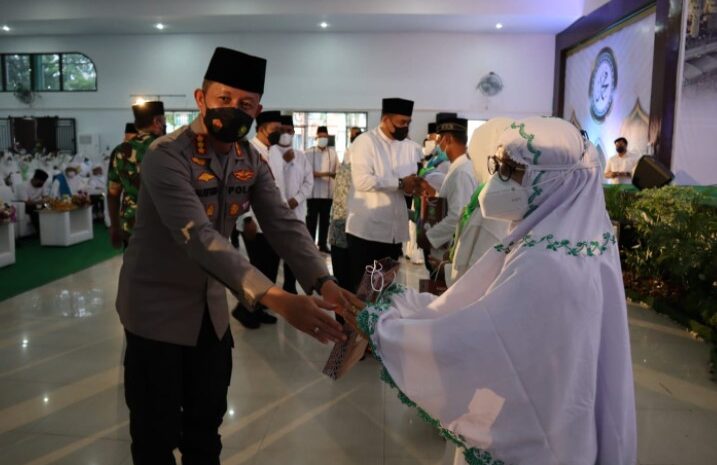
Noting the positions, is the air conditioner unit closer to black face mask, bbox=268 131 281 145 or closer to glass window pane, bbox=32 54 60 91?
glass window pane, bbox=32 54 60 91

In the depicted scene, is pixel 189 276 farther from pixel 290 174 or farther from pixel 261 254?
pixel 290 174

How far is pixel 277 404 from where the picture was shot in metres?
3.32

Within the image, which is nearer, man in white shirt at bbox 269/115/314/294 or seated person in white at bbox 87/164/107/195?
man in white shirt at bbox 269/115/314/294

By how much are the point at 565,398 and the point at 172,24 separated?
14692 mm

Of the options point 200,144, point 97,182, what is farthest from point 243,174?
point 97,182

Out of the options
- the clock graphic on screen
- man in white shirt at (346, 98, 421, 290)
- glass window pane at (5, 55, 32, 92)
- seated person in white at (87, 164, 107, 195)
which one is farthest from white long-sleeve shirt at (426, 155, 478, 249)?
glass window pane at (5, 55, 32, 92)

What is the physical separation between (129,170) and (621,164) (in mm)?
8549

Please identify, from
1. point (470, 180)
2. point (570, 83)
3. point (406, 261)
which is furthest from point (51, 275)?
point (570, 83)

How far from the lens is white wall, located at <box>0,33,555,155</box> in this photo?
14367 mm

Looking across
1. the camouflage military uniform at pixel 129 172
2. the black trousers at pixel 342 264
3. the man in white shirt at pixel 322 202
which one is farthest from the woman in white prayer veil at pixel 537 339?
the man in white shirt at pixel 322 202

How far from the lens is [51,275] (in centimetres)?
679

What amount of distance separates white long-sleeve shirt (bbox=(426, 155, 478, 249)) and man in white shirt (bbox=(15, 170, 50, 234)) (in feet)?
27.2

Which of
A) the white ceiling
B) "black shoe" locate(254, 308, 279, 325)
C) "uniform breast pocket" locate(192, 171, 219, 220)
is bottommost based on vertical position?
"black shoe" locate(254, 308, 279, 325)

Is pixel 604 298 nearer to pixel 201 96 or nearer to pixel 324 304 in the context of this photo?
pixel 324 304
